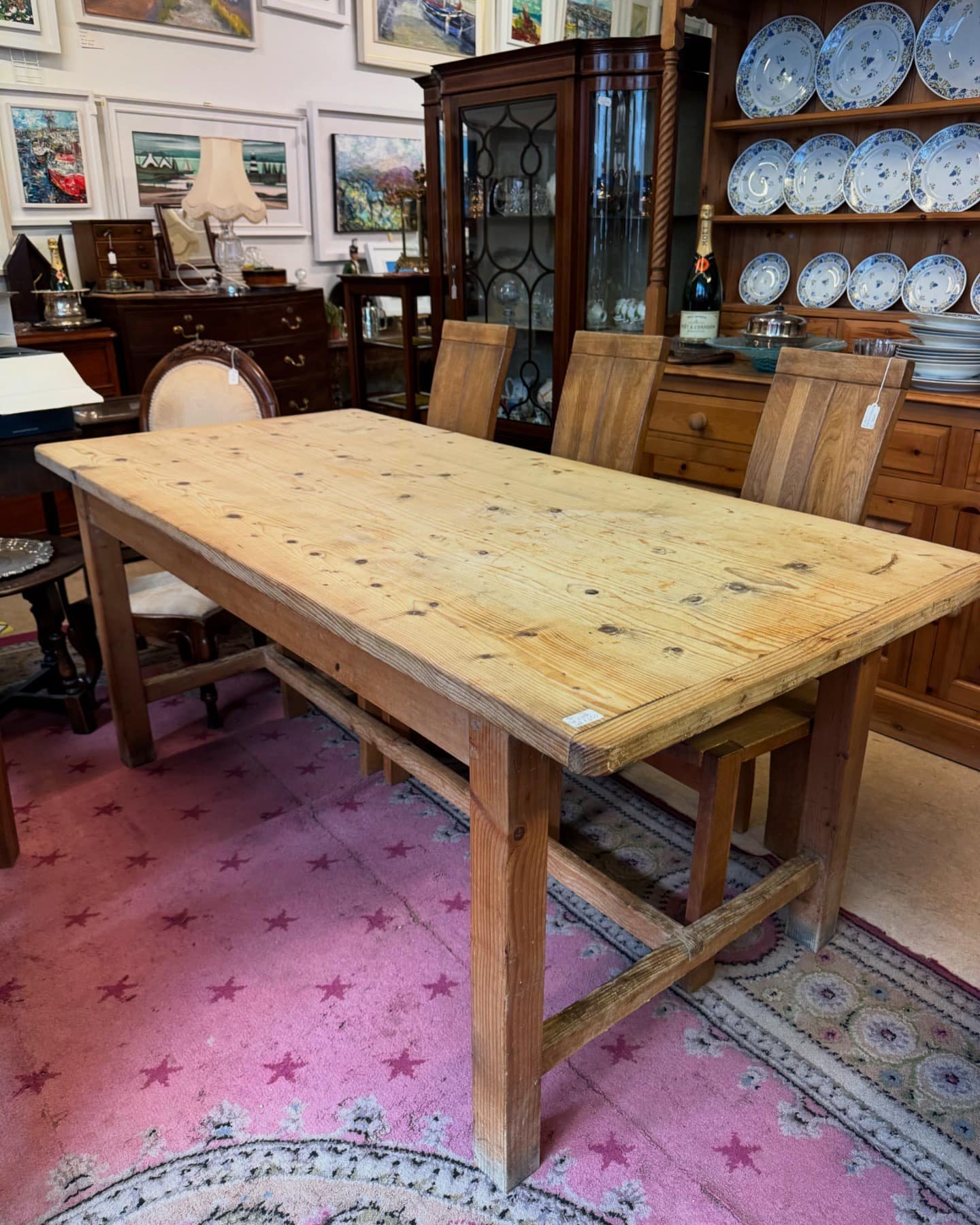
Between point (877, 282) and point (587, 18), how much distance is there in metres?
3.58

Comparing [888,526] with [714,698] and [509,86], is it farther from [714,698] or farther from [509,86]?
[509,86]

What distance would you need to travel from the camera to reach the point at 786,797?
180cm

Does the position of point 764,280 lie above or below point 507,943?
above

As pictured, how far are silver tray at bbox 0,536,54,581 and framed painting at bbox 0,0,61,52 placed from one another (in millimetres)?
2413

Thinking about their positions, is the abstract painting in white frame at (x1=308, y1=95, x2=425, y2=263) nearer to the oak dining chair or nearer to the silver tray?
the silver tray

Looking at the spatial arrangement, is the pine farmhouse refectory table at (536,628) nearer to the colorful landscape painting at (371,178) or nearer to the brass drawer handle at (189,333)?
the brass drawer handle at (189,333)

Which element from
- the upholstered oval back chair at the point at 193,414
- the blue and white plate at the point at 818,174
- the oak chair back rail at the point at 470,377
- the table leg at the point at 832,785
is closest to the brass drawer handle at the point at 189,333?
the upholstered oval back chair at the point at 193,414

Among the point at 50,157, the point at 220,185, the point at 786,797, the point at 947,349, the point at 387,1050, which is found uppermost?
the point at 50,157

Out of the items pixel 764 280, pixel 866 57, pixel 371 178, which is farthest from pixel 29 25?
pixel 866 57

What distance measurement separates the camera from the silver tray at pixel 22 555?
7.08 ft

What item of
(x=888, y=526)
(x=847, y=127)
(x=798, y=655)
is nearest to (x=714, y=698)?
(x=798, y=655)

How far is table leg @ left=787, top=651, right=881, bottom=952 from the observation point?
150cm

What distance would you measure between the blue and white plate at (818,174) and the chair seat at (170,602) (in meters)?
2.09

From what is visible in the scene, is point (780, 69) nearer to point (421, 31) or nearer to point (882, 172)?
point (882, 172)
